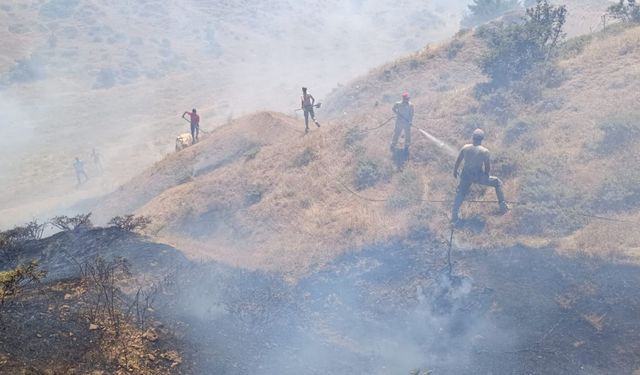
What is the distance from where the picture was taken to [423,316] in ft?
29.3

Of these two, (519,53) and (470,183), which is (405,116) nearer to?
(470,183)

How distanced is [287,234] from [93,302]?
17.2 ft

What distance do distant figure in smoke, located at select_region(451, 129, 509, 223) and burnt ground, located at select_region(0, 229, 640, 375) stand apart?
125cm

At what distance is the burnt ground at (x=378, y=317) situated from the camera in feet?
23.7

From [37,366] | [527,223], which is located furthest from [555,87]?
[37,366]

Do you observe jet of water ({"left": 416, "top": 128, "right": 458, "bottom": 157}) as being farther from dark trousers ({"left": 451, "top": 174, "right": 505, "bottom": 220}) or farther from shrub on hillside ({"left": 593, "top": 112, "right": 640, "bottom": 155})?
shrub on hillside ({"left": 593, "top": 112, "right": 640, "bottom": 155})

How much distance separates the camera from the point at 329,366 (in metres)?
7.92

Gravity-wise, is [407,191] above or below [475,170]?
below

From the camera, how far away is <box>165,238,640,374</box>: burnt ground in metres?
7.66

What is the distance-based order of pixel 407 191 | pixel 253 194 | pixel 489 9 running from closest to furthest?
pixel 407 191 < pixel 253 194 < pixel 489 9

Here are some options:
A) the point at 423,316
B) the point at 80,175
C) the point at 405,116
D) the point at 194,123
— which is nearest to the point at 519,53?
the point at 405,116

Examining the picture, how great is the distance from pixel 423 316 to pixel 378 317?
840 mm

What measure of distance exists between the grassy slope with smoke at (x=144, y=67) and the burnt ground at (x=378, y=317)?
54.2 ft

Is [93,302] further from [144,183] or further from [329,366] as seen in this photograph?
[144,183]
